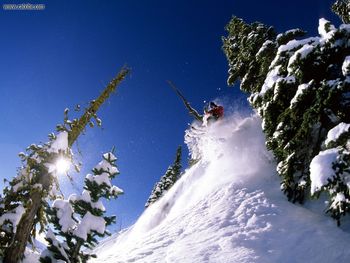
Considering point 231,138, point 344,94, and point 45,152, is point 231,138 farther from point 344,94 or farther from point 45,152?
point 45,152

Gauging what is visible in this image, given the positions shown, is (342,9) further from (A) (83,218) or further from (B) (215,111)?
(A) (83,218)

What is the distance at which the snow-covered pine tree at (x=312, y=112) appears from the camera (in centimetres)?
1015

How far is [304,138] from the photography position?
13211 mm

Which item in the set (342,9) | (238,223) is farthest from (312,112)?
(342,9)

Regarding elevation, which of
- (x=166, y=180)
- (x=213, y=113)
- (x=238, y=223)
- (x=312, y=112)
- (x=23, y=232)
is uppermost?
(x=166, y=180)

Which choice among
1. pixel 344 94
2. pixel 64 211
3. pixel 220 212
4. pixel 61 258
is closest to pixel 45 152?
pixel 64 211

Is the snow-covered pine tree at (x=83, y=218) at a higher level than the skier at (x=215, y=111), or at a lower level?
lower

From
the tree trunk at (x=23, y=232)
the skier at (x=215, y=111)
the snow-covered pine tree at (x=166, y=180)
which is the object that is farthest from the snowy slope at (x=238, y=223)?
the snow-covered pine tree at (x=166, y=180)

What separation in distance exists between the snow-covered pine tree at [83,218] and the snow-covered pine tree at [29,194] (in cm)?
135

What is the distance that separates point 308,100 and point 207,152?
10.2 meters

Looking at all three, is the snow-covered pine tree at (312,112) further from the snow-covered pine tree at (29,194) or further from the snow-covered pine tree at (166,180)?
the snow-covered pine tree at (166,180)

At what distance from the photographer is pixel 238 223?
12500 mm

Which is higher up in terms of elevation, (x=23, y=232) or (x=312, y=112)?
(x=312, y=112)

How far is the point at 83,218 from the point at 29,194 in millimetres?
3072
